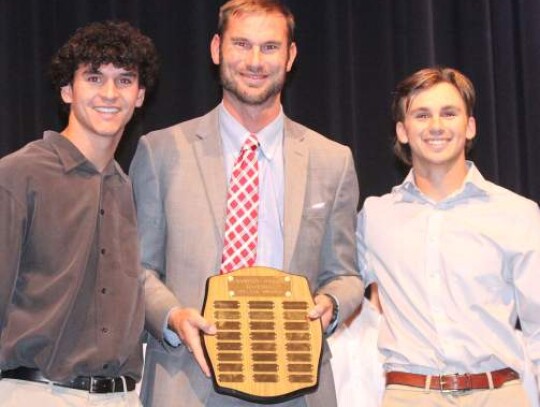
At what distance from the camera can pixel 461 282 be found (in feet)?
10.5

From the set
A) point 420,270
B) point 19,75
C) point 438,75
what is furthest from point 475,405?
point 19,75

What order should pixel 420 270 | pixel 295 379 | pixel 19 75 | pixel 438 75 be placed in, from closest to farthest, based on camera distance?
pixel 295 379 < pixel 420 270 < pixel 438 75 < pixel 19 75

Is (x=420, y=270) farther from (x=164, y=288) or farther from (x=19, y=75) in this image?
(x=19, y=75)

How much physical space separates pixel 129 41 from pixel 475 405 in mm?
→ 1609

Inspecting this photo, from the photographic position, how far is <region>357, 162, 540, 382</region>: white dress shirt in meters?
3.13

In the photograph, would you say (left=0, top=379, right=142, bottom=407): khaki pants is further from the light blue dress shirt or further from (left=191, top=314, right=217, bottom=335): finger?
the light blue dress shirt

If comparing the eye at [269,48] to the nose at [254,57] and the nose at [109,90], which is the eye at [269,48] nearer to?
the nose at [254,57]

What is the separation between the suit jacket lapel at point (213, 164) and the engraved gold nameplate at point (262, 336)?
0.28m

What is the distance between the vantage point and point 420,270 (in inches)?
127

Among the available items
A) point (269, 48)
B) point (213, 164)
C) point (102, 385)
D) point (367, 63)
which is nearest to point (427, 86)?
point (269, 48)

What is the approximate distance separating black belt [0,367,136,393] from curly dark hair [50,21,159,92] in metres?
0.95

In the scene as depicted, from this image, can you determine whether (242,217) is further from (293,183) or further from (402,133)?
(402,133)

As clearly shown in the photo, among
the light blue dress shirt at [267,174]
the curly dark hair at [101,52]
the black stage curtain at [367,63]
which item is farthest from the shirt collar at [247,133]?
the black stage curtain at [367,63]

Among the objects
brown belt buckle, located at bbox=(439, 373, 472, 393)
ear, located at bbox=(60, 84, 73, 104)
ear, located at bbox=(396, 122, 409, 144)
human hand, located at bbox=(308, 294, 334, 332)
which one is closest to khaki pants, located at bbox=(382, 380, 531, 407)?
brown belt buckle, located at bbox=(439, 373, 472, 393)
